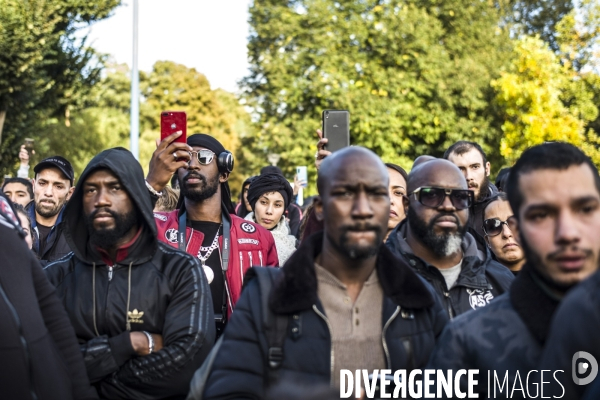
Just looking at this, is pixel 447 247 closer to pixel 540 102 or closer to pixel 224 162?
pixel 224 162

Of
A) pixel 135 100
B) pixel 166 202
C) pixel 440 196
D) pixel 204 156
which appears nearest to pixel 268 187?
pixel 166 202

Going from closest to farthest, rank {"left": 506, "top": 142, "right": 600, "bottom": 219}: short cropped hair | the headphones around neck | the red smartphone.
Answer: {"left": 506, "top": 142, "right": 600, "bottom": 219}: short cropped hair → the red smartphone → the headphones around neck

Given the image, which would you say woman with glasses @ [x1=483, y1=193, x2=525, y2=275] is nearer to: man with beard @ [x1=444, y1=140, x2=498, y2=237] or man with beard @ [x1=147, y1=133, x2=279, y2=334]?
man with beard @ [x1=444, y1=140, x2=498, y2=237]

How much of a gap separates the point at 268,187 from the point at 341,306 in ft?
20.3

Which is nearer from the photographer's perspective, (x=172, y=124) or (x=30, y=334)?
(x=30, y=334)

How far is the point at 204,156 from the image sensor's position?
7.15 m

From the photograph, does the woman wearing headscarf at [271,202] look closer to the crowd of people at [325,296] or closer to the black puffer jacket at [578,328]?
the crowd of people at [325,296]

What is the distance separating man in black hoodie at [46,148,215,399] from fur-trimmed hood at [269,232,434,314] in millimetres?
1215

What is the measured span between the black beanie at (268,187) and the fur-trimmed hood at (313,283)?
5.91 meters

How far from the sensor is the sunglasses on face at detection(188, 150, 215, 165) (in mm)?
7109

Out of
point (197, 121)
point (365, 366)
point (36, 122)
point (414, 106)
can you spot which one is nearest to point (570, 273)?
point (365, 366)

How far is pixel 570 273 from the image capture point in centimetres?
309

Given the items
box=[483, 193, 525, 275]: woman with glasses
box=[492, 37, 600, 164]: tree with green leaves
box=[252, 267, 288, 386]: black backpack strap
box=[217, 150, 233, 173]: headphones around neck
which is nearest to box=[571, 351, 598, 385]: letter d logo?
box=[252, 267, 288, 386]: black backpack strap

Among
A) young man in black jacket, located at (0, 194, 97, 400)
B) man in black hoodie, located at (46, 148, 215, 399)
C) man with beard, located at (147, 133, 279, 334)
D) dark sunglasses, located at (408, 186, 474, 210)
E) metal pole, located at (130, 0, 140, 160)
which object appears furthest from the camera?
metal pole, located at (130, 0, 140, 160)
